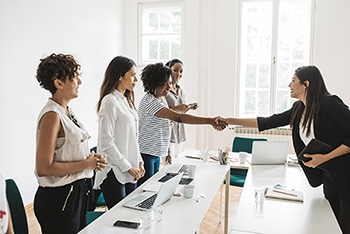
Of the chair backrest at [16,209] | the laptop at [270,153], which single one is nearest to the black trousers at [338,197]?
the laptop at [270,153]

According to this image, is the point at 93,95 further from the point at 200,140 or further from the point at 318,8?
the point at 318,8

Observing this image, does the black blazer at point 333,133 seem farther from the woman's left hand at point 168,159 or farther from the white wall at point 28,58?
the white wall at point 28,58

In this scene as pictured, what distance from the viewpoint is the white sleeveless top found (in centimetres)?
165

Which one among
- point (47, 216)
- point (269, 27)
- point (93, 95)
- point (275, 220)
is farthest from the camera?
point (269, 27)

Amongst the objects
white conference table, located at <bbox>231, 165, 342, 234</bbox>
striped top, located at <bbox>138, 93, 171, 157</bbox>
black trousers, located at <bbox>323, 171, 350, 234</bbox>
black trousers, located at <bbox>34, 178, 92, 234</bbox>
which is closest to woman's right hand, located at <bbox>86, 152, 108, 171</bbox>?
black trousers, located at <bbox>34, 178, 92, 234</bbox>

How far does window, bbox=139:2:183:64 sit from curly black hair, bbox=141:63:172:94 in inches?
119

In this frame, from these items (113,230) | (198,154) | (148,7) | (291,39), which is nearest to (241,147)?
(198,154)

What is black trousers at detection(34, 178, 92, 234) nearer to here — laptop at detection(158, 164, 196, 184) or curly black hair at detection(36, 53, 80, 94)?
curly black hair at detection(36, 53, 80, 94)

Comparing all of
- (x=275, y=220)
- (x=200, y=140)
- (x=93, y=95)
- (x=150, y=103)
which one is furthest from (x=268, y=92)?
(x=275, y=220)

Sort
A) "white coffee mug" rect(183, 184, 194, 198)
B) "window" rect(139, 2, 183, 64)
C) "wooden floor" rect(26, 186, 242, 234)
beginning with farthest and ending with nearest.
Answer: "window" rect(139, 2, 183, 64)
"wooden floor" rect(26, 186, 242, 234)
"white coffee mug" rect(183, 184, 194, 198)

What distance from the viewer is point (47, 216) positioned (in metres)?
1.64

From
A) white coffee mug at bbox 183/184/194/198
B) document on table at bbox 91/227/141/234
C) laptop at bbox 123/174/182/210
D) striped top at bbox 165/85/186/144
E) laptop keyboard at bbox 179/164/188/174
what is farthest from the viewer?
striped top at bbox 165/85/186/144

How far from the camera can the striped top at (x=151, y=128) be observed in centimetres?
268

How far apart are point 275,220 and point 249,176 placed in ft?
2.72
